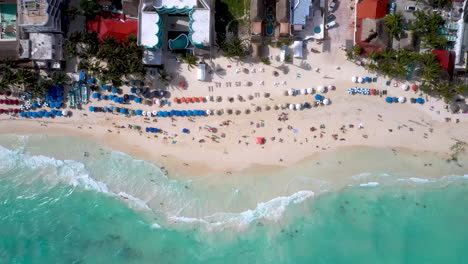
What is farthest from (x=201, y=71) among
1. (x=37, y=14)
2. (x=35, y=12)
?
(x=35, y=12)

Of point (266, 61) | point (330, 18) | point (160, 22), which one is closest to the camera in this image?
point (160, 22)

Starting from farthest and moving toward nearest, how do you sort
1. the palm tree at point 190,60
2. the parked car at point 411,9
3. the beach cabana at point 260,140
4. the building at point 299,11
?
1. the beach cabana at point 260,140
2. the parked car at point 411,9
3. the palm tree at point 190,60
4. the building at point 299,11

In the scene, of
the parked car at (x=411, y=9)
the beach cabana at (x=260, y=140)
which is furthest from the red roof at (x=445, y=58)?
the beach cabana at (x=260, y=140)

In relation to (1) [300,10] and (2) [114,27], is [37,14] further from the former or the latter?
(1) [300,10]

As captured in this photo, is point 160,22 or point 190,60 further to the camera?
point 190,60

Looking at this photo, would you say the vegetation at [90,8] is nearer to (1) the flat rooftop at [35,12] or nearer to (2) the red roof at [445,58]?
(1) the flat rooftop at [35,12]

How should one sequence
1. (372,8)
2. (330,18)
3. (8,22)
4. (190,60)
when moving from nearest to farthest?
(372,8) → (190,60) → (330,18) → (8,22)
